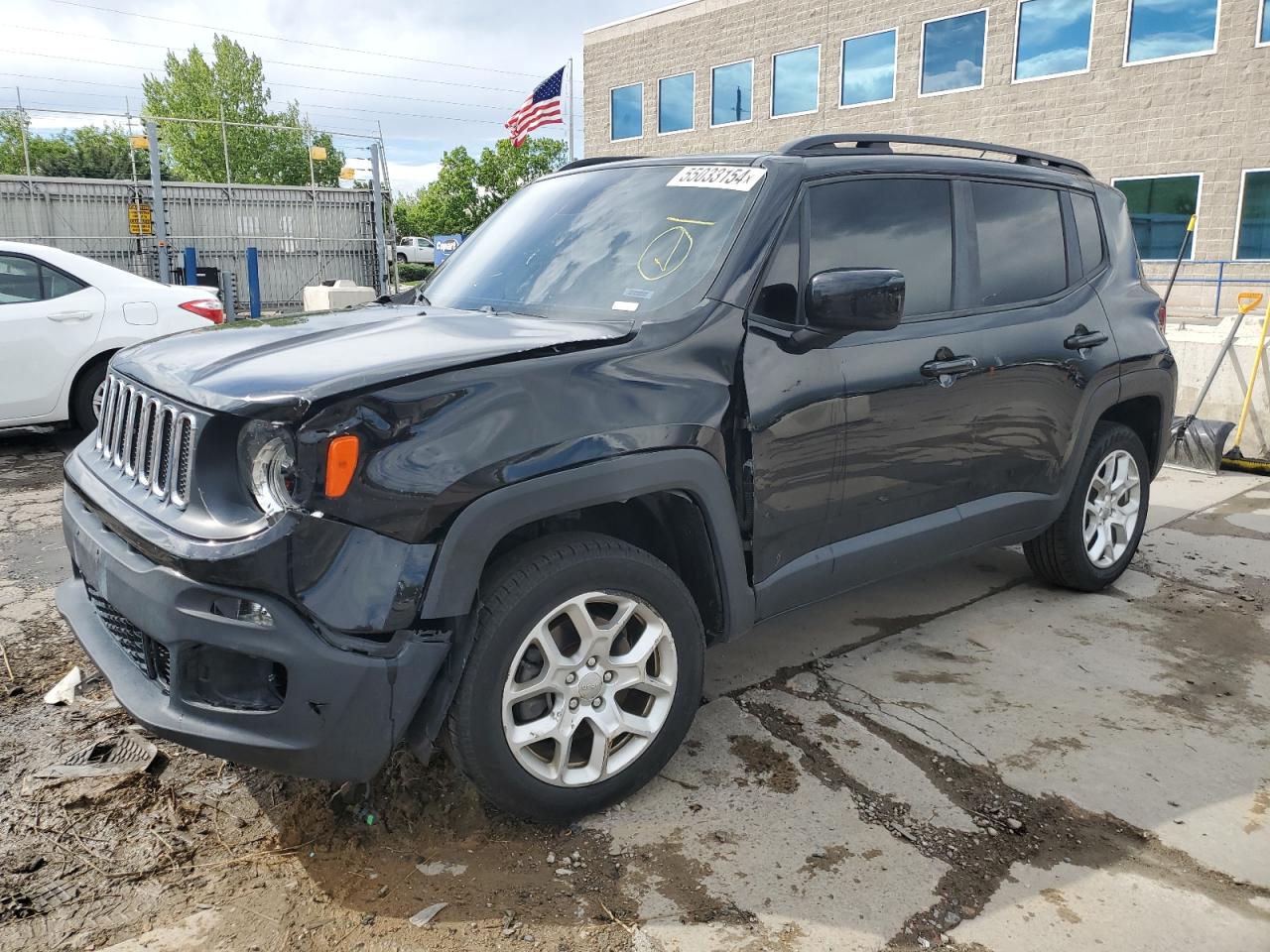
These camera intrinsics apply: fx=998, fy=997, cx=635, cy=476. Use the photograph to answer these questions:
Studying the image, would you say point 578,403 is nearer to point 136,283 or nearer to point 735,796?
point 735,796

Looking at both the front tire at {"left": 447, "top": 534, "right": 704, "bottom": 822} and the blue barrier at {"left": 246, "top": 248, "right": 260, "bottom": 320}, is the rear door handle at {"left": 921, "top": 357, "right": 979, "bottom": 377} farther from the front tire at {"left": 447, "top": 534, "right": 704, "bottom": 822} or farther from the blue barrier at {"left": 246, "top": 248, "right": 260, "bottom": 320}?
the blue barrier at {"left": 246, "top": 248, "right": 260, "bottom": 320}

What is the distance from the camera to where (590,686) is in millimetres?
2654

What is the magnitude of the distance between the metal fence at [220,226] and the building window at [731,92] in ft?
34.8

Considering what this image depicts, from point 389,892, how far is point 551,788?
47 centimetres

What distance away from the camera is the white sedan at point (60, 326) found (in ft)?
23.0

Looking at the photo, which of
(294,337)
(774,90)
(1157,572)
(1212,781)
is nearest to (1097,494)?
(1157,572)

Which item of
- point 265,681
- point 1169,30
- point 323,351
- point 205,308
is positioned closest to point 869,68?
point 1169,30

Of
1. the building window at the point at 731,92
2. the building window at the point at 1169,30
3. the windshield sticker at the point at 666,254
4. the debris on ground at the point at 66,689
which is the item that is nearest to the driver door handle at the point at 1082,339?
the windshield sticker at the point at 666,254

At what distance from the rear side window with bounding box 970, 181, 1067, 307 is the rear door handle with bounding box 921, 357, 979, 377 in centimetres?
32

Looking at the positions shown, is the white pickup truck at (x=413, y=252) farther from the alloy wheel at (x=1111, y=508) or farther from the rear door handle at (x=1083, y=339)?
the rear door handle at (x=1083, y=339)

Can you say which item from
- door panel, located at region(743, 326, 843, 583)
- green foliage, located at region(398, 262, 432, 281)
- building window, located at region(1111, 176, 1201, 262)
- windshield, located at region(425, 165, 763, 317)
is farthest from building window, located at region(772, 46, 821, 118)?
green foliage, located at region(398, 262, 432, 281)

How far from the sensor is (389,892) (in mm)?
2455

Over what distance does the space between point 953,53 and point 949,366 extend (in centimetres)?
2207

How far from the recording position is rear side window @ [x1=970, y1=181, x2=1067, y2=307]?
3.82m
